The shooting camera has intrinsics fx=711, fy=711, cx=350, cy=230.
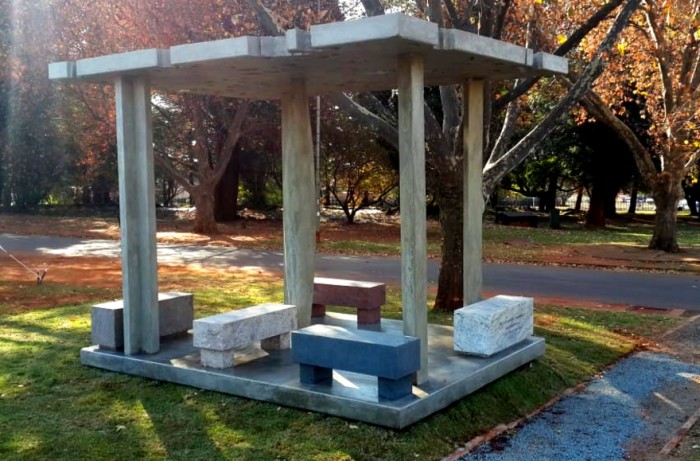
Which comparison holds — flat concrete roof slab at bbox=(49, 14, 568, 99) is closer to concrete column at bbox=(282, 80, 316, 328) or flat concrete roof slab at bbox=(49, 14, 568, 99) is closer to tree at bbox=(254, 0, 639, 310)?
concrete column at bbox=(282, 80, 316, 328)

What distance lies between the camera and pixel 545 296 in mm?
13969

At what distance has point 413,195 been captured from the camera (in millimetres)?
6266

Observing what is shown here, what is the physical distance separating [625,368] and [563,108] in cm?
380

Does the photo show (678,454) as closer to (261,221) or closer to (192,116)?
(192,116)

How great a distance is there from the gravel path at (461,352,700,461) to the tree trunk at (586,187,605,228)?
86.5 feet

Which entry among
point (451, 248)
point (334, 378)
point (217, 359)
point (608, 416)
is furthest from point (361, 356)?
point (451, 248)

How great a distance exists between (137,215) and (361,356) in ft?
10.4

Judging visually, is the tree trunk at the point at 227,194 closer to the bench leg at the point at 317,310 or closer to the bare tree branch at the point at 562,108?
the bare tree branch at the point at 562,108

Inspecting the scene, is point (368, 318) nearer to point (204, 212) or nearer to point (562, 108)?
point (562, 108)

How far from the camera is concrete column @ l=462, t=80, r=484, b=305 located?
8062 mm

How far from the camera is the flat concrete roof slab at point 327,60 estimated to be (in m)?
5.62

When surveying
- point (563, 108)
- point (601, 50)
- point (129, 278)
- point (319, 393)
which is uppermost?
point (601, 50)

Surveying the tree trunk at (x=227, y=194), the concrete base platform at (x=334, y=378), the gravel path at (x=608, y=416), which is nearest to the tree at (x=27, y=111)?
the tree trunk at (x=227, y=194)

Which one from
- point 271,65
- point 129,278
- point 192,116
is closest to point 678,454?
point 271,65
